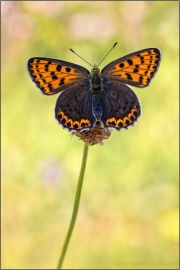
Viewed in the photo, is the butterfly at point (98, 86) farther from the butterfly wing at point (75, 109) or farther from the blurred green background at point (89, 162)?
the blurred green background at point (89, 162)

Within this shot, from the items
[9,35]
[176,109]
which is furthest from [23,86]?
[176,109]

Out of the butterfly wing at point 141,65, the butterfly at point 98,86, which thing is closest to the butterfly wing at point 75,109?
the butterfly at point 98,86

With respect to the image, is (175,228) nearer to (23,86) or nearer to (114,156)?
(114,156)

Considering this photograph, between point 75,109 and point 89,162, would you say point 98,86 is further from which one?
point 89,162

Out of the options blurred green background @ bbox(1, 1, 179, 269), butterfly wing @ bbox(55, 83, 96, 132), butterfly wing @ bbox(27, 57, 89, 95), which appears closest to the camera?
butterfly wing @ bbox(55, 83, 96, 132)

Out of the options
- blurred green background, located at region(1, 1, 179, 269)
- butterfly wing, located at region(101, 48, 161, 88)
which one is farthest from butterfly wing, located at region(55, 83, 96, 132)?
blurred green background, located at region(1, 1, 179, 269)

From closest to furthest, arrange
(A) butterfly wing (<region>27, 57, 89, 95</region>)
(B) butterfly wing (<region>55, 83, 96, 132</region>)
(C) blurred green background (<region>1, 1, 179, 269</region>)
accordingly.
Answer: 1. (B) butterfly wing (<region>55, 83, 96, 132</region>)
2. (A) butterfly wing (<region>27, 57, 89, 95</region>)
3. (C) blurred green background (<region>1, 1, 179, 269</region>)

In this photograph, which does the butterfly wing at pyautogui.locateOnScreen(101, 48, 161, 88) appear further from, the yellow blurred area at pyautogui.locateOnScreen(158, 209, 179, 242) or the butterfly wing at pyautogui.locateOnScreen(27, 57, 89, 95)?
the yellow blurred area at pyautogui.locateOnScreen(158, 209, 179, 242)
